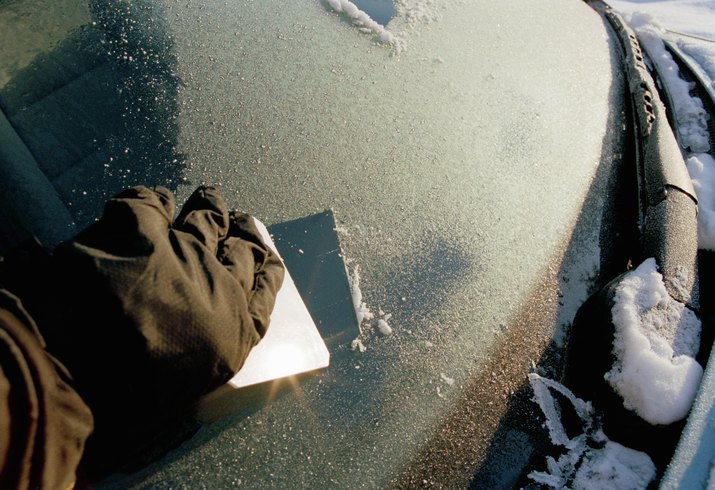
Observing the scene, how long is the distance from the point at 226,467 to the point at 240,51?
1224mm

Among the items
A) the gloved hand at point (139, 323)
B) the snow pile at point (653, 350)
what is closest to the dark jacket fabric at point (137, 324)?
the gloved hand at point (139, 323)

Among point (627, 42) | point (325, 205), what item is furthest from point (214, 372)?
point (627, 42)

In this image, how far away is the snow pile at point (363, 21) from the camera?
159cm

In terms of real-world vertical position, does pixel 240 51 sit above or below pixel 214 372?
above

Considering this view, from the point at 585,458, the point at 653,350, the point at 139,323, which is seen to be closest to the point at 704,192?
the point at 653,350

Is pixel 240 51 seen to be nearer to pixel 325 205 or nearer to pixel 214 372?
pixel 325 205

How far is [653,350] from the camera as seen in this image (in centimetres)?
109

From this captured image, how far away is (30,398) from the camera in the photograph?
633 millimetres

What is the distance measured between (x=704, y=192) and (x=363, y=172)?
127cm

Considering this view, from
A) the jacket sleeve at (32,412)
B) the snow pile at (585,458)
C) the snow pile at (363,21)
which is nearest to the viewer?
the jacket sleeve at (32,412)

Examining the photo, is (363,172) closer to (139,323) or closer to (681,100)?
(139,323)

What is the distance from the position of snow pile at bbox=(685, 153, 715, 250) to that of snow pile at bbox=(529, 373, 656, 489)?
783 millimetres

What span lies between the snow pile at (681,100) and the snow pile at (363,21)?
128 cm

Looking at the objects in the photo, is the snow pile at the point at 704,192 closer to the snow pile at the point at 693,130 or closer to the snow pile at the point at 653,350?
the snow pile at the point at 693,130
